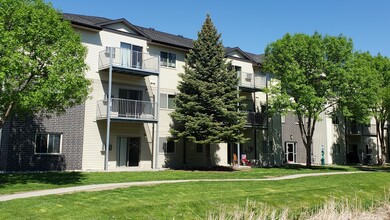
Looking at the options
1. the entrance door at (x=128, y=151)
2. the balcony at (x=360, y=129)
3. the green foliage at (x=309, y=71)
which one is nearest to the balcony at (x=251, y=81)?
the green foliage at (x=309, y=71)

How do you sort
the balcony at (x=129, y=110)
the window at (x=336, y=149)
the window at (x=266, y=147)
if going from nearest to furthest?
the balcony at (x=129, y=110), the window at (x=266, y=147), the window at (x=336, y=149)

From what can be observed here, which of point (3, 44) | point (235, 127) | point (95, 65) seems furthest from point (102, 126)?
point (3, 44)

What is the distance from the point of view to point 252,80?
3172 centimetres

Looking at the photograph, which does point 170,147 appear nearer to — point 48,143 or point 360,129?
point 48,143

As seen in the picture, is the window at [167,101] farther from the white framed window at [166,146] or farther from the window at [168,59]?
the white framed window at [166,146]

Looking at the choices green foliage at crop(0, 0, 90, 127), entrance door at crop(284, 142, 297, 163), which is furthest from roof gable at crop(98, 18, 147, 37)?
entrance door at crop(284, 142, 297, 163)

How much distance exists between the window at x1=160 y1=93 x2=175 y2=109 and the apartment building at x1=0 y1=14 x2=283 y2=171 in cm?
7

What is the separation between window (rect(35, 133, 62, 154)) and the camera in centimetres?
2122

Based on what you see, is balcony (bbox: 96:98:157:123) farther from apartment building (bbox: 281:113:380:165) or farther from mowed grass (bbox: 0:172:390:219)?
apartment building (bbox: 281:113:380:165)

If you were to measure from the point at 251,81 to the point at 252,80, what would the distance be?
128 millimetres

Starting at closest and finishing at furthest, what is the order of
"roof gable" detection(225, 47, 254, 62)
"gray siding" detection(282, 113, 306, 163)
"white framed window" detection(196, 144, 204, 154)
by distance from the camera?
"white framed window" detection(196, 144, 204, 154) < "roof gable" detection(225, 47, 254, 62) < "gray siding" detection(282, 113, 306, 163)

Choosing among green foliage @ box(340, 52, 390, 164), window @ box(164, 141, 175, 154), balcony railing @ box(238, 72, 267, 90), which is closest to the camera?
window @ box(164, 141, 175, 154)

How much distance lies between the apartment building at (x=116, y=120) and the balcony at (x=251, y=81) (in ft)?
17.4

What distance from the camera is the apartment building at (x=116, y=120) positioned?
21.1 m
